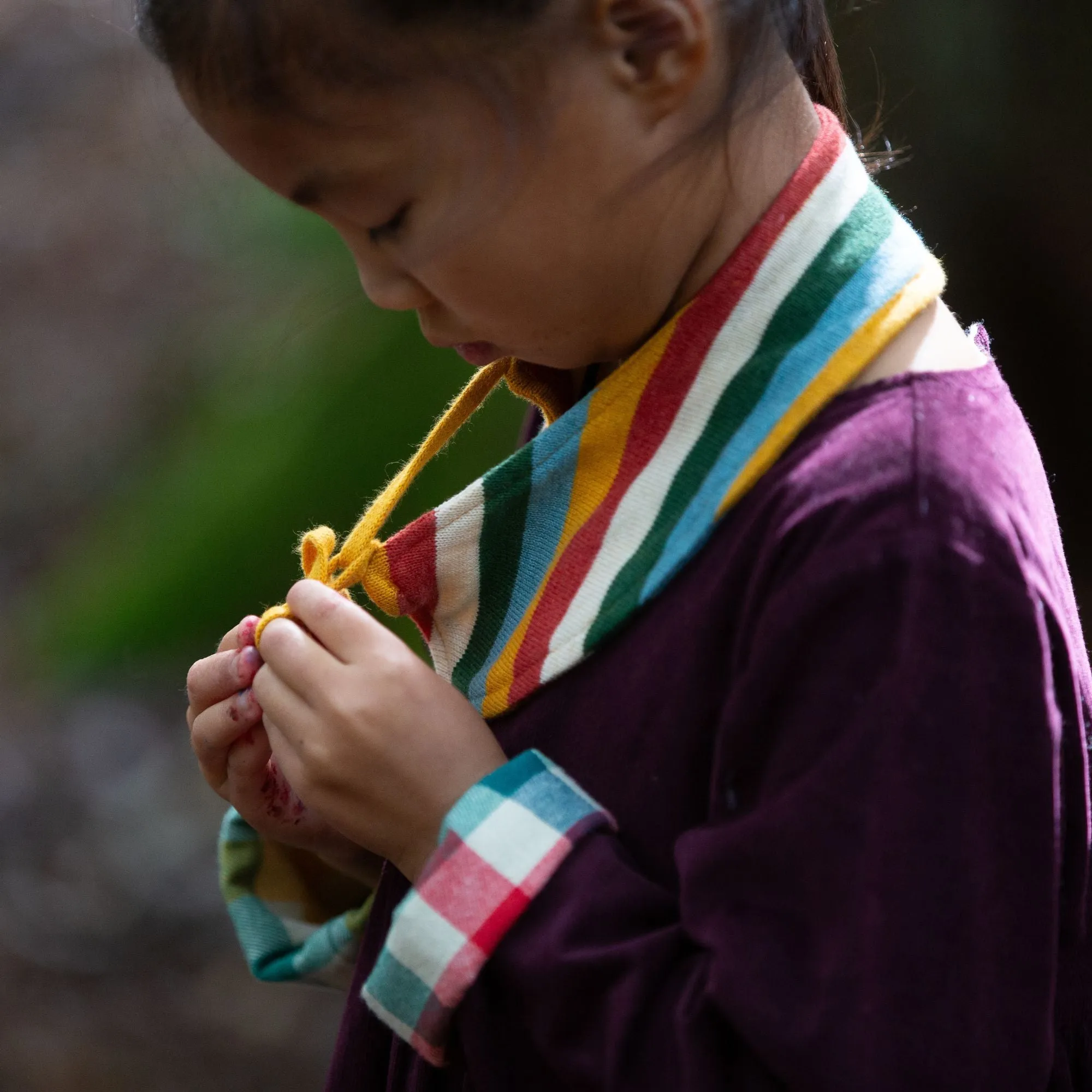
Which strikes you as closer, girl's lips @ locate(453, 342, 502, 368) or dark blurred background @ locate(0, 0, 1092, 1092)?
girl's lips @ locate(453, 342, 502, 368)

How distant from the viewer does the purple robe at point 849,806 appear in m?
0.44

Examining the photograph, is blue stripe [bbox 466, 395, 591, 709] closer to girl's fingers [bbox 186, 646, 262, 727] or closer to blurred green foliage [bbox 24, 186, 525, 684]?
girl's fingers [bbox 186, 646, 262, 727]

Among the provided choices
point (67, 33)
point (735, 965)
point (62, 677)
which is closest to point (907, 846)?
point (735, 965)

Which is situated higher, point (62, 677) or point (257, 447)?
point (257, 447)

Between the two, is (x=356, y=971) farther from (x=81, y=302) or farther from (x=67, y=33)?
(x=67, y=33)

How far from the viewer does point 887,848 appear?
0.44m

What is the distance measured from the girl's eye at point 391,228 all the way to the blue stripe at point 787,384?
0.17 metres

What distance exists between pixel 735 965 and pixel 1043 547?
0.67 feet

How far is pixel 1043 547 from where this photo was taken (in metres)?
0.50

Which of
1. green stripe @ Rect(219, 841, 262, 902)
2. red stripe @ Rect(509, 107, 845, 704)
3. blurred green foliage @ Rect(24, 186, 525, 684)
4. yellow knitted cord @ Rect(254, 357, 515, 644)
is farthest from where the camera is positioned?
blurred green foliage @ Rect(24, 186, 525, 684)

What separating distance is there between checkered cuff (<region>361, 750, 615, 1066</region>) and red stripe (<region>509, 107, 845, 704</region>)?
6 centimetres

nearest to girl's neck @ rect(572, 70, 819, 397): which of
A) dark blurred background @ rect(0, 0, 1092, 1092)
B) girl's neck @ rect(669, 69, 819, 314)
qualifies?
girl's neck @ rect(669, 69, 819, 314)

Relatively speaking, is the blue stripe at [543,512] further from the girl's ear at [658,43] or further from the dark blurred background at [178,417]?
the dark blurred background at [178,417]

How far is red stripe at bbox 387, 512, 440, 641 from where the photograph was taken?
0.65m
